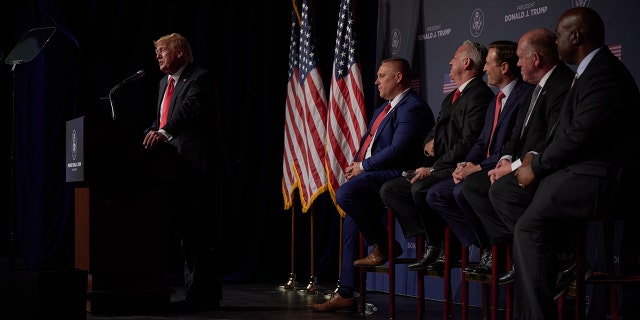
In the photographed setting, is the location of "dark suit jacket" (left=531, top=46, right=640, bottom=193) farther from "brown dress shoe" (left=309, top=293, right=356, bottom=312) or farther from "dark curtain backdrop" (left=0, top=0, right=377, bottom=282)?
"dark curtain backdrop" (left=0, top=0, right=377, bottom=282)

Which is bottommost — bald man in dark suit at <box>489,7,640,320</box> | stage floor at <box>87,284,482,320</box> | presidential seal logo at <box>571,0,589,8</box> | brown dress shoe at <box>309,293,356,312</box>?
stage floor at <box>87,284,482,320</box>

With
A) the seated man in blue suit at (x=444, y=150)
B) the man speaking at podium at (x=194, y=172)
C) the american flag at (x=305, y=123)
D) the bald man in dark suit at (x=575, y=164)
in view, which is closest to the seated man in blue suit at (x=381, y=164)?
the seated man in blue suit at (x=444, y=150)

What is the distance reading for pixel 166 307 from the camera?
529 centimetres

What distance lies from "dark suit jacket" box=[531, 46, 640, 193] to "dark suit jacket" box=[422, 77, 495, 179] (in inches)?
48.1

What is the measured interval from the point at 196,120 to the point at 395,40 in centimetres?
236

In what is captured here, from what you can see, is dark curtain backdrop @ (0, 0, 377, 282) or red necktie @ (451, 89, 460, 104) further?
dark curtain backdrop @ (0, 0, 377, 282)

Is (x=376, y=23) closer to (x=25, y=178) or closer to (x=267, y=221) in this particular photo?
(x=267, y=221)

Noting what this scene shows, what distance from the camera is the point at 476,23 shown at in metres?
6.02

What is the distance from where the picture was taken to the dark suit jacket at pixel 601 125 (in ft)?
11.1

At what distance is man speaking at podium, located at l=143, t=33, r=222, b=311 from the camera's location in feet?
17.5

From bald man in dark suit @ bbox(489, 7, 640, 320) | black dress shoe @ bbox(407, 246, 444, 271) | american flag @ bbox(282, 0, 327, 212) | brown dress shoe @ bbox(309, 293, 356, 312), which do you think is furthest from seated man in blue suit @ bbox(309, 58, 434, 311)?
bald man in dark suit @ bbox(489, 7, 640, 320)

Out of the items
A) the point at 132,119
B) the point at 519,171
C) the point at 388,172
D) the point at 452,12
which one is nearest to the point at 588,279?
the point at 519,171

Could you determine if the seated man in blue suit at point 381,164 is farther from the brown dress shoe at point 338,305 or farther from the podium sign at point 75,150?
the podium sign at point 75,150

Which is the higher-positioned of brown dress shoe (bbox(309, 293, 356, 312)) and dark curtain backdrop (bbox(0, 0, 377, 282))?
dark curtain backdrop (bbox(0, 0, 377, 282))
